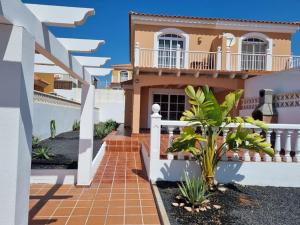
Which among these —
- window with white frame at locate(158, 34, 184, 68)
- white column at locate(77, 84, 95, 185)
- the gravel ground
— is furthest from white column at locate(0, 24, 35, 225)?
window with white frame at locate(158, 34, 184, 68)

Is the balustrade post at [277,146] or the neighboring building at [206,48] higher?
the neighboring building at [206,48]

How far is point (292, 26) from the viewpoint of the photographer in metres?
14.7

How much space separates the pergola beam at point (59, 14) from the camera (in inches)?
106

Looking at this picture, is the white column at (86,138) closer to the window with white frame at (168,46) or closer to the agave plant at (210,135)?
the agave plant at (210,135)

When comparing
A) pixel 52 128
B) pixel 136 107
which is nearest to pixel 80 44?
pixel 136 107

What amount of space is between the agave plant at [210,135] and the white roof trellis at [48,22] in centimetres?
238

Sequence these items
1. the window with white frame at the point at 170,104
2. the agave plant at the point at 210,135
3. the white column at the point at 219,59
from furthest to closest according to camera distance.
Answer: the window with white frame at the point at 170,104 < the white column at the point at 219,59 < the agave plant at the point at 210,135

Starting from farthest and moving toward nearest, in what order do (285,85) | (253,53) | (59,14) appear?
(253,53)
(285,85)
(59,14)

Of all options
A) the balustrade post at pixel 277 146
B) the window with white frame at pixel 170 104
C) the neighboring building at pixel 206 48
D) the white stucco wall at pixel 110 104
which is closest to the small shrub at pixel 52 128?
the neighboring building at pixel 206 48

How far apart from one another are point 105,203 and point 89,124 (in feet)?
6.14

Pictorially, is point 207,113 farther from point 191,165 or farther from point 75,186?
point 75,186

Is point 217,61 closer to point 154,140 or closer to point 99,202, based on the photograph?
point 154,140

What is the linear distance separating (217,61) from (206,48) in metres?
2.17

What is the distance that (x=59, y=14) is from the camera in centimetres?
273
